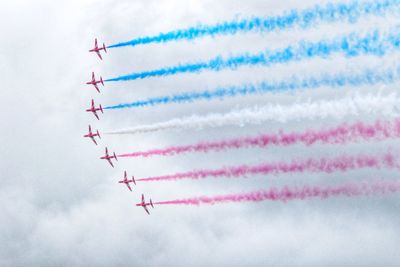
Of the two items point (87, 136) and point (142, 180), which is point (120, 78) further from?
point (87, 136)

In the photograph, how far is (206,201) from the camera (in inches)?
3627

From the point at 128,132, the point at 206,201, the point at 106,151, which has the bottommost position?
→ the point at 206,201

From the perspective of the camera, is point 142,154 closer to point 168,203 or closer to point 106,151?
point 168,203

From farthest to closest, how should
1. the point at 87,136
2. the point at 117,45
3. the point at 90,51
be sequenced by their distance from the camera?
the point at 87,136
the point at 90,51
the point at 117,45

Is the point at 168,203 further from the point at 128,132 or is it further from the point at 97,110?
the point at 97,110

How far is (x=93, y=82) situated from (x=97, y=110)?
12.1 feet

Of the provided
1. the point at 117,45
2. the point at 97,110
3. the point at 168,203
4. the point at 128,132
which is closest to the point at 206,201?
the point at 168,203

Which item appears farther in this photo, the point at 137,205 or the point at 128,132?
the point at 137,205

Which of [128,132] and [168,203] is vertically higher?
[128,132]

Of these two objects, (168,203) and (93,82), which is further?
(93,82)

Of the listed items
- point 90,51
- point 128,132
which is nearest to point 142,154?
point 128,132

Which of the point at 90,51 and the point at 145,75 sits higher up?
the point at 90,51

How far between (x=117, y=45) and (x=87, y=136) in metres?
26.6

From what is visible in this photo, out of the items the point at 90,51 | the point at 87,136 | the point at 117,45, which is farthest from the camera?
the point at 87,136
